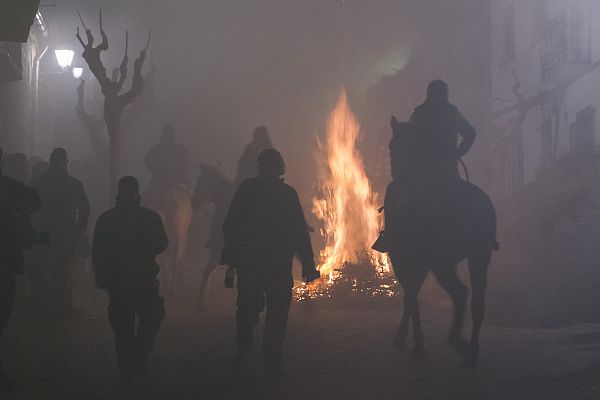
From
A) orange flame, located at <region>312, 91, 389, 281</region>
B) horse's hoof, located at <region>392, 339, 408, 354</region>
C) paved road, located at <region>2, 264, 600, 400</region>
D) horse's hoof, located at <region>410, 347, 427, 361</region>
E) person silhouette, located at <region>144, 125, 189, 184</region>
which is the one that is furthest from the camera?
orange flame, located at <region>312, 91, 389, 281</region>

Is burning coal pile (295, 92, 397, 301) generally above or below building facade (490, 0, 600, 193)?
below

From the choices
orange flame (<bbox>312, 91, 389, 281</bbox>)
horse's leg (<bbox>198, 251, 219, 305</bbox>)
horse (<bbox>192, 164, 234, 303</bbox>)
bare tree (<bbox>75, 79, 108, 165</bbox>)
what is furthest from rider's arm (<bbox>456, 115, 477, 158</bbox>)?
bare tree (<bbox>75, 79, 108, 165</bbox>)

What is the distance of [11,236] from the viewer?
29.8 feet

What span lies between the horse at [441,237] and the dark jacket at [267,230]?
119 centimetres

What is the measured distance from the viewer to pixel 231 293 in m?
18.1

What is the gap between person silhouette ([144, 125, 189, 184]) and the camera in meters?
17.9

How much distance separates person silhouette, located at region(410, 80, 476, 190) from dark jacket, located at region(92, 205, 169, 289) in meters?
2.68

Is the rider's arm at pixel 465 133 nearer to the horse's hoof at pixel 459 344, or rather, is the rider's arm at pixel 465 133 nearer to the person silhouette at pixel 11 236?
the horse's hoof at pixel 459 344

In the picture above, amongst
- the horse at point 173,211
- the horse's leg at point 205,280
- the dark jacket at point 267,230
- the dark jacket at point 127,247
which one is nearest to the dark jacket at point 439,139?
→ the dark jacket at point 267,230

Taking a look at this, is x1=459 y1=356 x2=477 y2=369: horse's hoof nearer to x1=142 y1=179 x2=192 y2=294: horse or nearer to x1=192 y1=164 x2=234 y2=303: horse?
x1=192 y1=164 x2=234 y2=303: horse

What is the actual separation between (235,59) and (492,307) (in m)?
32.7

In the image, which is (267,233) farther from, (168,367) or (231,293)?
(231,293)

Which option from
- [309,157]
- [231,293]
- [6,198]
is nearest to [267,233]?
[6,198]

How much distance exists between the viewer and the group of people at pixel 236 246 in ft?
30.0
